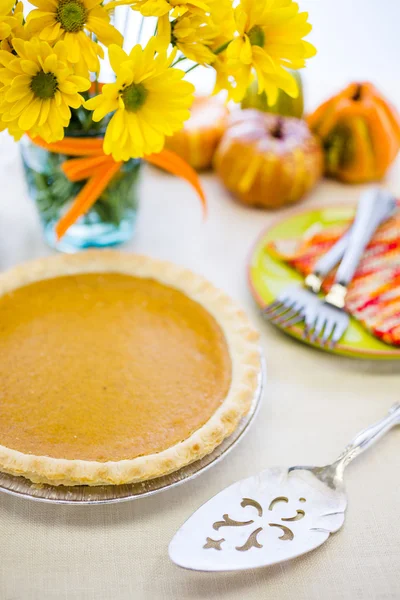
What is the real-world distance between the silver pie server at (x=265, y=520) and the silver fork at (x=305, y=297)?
0.31m

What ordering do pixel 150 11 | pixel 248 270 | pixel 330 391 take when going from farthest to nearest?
pixel 248 270 → pixel 330 391 → pixel 150 11

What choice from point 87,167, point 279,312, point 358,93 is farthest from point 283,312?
point 358,93

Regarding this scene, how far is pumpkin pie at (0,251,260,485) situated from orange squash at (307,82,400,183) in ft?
2.04

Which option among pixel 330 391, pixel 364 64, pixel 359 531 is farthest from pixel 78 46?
pixel 364 64

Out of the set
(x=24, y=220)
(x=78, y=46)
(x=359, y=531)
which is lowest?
(x=24, y=220)

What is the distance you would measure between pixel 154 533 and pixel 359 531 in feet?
0.99

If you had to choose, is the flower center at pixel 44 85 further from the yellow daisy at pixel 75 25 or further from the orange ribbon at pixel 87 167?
the orange ribbon at pixel 87 167

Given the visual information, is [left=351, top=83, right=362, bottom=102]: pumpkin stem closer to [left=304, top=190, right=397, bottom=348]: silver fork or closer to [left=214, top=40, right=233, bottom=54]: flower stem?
[left=304, top=190, right=397, bottom=348]: silver fork

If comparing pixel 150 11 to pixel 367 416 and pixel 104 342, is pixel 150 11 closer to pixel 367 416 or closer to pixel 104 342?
pixel 104 342

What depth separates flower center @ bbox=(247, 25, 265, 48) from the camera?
0.95m

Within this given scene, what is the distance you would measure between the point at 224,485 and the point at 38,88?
66 centimetres

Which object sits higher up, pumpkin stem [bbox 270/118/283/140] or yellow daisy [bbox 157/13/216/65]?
yellow daisy [bbox 157/13/216/65]

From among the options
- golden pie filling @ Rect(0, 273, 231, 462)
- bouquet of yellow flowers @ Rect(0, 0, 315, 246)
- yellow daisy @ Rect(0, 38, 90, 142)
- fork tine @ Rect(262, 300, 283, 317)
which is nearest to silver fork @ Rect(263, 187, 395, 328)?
fork tine @ Rect(262, 300, 283, 317)

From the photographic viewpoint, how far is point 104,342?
113cm
